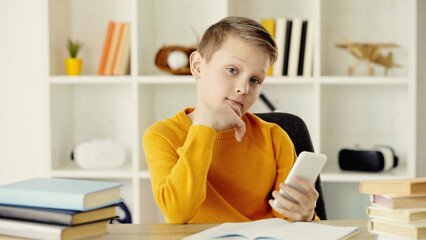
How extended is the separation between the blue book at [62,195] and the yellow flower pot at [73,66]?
180 centimetres

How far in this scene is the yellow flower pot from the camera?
9.02ft

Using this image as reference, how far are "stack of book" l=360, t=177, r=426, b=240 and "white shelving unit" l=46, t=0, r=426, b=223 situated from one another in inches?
68.6

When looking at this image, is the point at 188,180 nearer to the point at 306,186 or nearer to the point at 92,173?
the point at 306,186

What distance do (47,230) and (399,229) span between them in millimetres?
616

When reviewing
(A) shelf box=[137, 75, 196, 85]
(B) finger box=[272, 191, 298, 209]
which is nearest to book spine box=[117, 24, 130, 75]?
(A) shelf box=[137, 75, 196, 85]

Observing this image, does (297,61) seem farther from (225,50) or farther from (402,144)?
(225,50)

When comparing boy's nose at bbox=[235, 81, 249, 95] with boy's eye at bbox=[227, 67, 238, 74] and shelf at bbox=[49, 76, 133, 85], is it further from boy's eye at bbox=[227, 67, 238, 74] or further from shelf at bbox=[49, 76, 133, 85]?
shelf at bbox=[49, 76, 133, 85]

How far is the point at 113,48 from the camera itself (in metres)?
2.74

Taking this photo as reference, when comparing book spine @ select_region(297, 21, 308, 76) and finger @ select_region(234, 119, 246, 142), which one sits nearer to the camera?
finger @ select_region(234, 119, 246, 142)

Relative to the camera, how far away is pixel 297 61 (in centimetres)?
266

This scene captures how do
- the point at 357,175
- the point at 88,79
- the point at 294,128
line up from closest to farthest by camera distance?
1. the point at 294,128
2. the point at 357,175
3. the point at 88,79

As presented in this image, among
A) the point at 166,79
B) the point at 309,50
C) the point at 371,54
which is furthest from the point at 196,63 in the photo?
the point at 371,54

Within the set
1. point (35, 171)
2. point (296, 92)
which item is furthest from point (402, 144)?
point (35, 171)

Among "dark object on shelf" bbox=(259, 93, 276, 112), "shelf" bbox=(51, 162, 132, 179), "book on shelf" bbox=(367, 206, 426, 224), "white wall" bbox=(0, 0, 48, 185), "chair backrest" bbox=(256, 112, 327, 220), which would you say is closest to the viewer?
"book on shelf" bbox=(367, 206, 426, 224)
